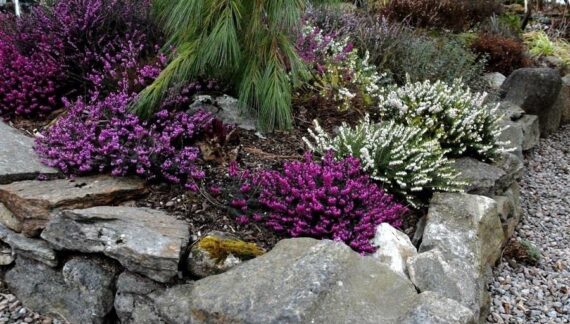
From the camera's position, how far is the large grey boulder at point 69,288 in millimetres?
3061

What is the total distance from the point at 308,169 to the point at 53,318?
1.81 m

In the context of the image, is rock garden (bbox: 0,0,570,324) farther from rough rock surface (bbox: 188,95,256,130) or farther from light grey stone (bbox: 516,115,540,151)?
light grey stone (bbox: 516,115,540,151)

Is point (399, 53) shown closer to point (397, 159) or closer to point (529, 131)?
point (529, 131)

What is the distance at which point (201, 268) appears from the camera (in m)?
2.89

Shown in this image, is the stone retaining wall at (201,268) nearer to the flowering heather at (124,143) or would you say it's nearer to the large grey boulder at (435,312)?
the large grey boulder at (435,312)

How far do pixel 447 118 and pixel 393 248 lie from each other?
189 centimetres

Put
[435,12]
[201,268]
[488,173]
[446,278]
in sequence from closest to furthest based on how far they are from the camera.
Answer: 1. [201,268]
2. [446,278]
3. [488,173]
4. [435,12]

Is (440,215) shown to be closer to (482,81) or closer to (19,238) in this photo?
(19,238)

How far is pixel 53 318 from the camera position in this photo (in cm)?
323

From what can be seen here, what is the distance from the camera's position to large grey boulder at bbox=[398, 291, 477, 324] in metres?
2.46

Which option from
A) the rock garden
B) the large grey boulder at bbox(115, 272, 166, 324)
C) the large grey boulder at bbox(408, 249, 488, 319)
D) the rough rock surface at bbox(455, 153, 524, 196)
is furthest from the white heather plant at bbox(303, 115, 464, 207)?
the large grey boulder at bbox(115, 272, 166, 324)

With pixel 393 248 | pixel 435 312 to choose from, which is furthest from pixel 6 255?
pixel 435 312

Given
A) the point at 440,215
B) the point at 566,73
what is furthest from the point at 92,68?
the point at 566,73

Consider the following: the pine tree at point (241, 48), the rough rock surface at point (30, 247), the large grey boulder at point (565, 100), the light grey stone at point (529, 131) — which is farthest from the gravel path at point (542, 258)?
the rough rock surface at point (30, 247)
